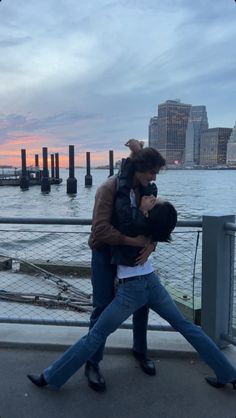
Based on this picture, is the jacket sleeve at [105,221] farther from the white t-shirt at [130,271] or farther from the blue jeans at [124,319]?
the blue jeans at [124,319]

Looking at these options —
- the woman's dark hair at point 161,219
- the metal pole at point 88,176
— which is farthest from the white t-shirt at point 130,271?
the metal pole at point 88,176

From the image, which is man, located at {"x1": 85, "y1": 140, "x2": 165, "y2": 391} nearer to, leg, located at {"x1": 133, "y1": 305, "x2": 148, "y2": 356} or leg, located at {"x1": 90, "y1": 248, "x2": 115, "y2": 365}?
leg, located at {"x1": 90, "y1": 248, "x2": 115, "y2": 365}

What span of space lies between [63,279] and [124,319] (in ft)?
21.9

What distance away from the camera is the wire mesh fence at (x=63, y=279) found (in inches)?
204

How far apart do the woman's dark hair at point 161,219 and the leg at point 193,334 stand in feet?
1.26

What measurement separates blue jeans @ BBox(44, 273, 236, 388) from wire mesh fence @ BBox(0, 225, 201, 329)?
0.86 meters

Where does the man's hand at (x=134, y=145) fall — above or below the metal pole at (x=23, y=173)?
above

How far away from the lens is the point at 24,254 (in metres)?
14.3

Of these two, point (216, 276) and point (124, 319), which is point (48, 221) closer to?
point (124, 319)

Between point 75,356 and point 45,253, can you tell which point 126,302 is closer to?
point 75,356

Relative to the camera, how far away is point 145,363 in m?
3.28

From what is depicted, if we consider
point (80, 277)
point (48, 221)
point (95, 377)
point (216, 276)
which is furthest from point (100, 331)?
point (80, 277)

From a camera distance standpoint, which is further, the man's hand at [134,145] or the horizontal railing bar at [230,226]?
the horizontal railing bar at [230,226]

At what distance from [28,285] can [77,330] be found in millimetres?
5365
